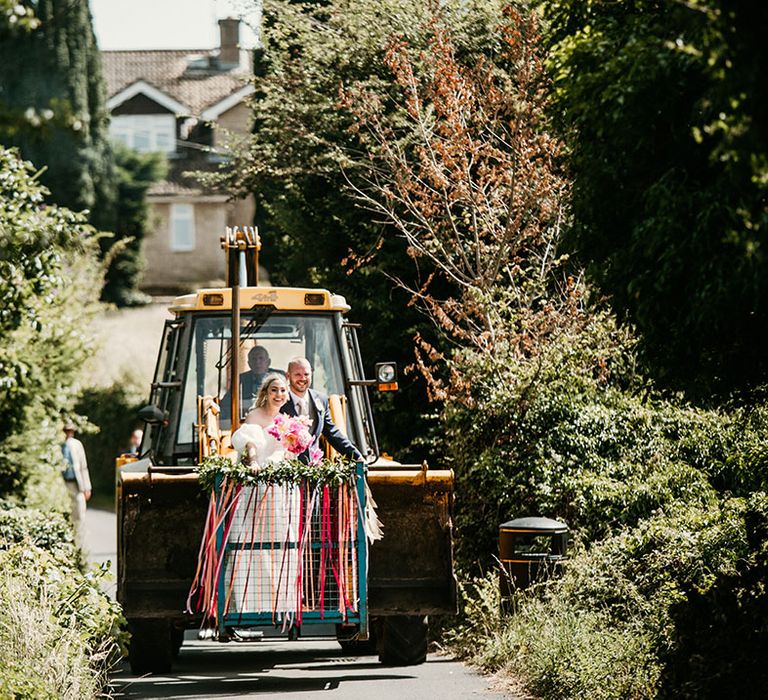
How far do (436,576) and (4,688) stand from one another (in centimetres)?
437

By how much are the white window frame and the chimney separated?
6.80 meters

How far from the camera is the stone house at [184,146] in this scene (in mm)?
53925

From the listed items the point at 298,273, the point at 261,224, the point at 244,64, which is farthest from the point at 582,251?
the point at 244,64

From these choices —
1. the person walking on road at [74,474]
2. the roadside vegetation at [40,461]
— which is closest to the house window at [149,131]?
the roadside vegetation at [40,461]

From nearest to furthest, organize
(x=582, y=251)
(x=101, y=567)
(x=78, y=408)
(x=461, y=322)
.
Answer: (x=582, y=251) → (x=101, y=567) → (x=461, y=322) → (x=78, y=408)

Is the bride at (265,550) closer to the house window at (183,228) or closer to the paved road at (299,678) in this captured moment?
the paved road at (299,678)

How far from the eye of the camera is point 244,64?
59594 mm

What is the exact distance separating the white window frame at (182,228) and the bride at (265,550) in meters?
44.8

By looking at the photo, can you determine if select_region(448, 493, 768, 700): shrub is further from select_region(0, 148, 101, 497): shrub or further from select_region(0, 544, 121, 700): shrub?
select_region(0, 148, 101, 497): shrub

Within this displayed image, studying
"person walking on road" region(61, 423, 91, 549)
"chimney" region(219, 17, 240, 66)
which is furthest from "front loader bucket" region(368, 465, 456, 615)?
"chimney" region(219, 17, 240, 66)

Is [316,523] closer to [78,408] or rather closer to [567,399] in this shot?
[567,399]

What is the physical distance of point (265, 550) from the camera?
1077cm

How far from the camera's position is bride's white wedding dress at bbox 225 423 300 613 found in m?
10.7

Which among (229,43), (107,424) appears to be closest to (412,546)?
(107,424)
